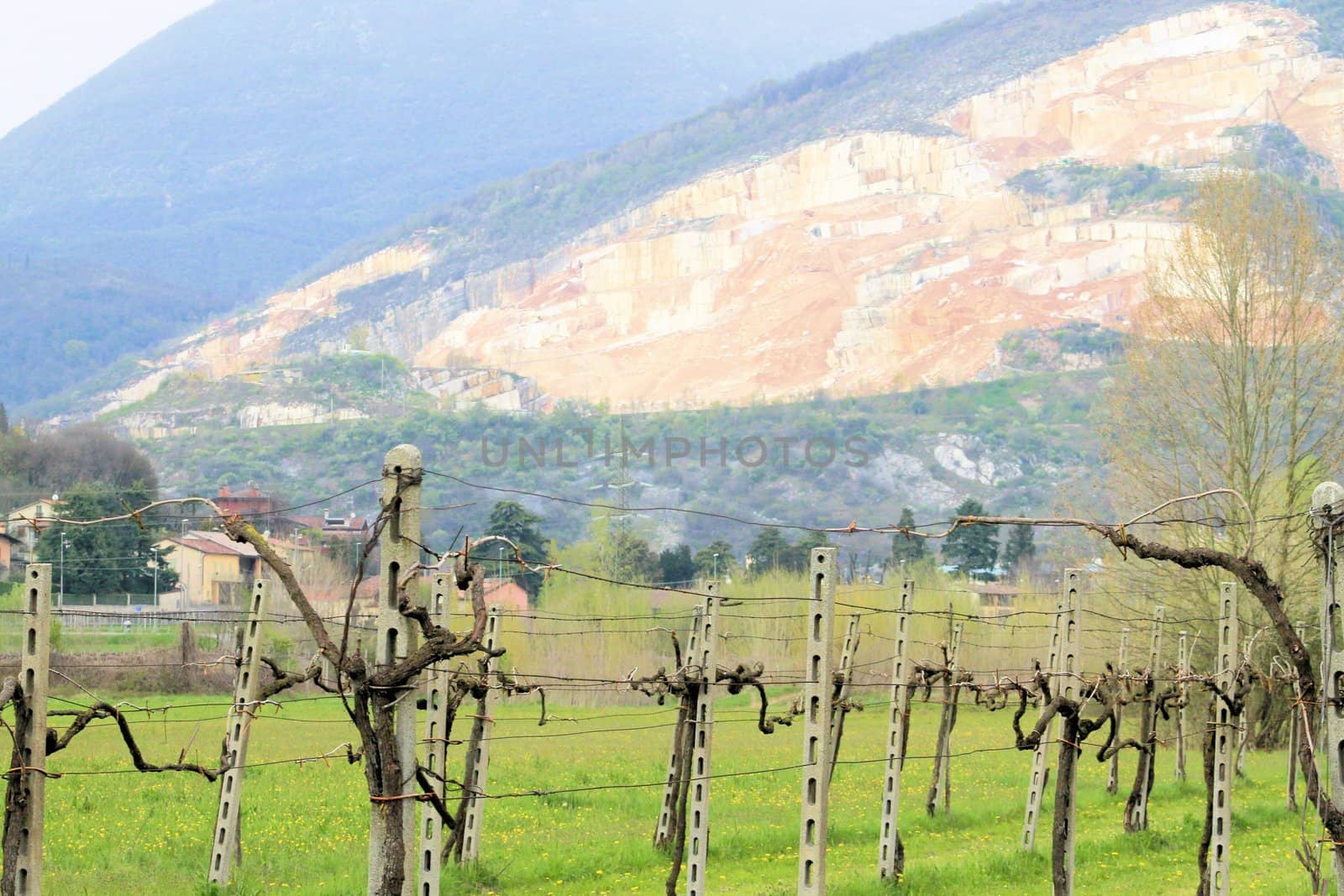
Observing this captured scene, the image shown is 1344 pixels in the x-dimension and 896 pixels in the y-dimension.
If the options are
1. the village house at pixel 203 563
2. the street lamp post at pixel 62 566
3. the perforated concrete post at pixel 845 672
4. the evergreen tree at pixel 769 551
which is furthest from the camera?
the evergreen tree at pixel 769 551

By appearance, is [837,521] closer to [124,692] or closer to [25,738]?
[124,692]

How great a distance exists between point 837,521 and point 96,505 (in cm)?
11165

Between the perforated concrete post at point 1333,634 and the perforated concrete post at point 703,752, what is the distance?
5880mm

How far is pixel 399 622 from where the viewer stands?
36.0 feet

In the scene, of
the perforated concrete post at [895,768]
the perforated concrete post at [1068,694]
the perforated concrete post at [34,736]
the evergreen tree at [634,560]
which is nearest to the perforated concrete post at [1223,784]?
the perforated concrete post at [1068,694]

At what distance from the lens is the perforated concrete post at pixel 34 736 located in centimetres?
1178

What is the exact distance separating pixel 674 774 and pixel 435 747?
195 inches

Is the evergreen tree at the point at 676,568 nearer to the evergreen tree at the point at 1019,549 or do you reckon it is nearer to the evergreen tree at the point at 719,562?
the evergreen tree at the point at 719,562

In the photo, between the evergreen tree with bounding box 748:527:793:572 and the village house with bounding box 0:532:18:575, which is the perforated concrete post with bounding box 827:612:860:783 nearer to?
the village house with bounding box 0:532:18:575

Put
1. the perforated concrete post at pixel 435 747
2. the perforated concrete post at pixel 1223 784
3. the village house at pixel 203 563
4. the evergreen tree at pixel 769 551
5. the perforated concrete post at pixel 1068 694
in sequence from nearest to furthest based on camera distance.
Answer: the perforated concrete post at pixel 435 747, the perforated concrete post at pixel 1068 694, the perforated concrete post at pixel 1223 784, the village house at pixel 203 563, the evergreen tree at pixel 769 551

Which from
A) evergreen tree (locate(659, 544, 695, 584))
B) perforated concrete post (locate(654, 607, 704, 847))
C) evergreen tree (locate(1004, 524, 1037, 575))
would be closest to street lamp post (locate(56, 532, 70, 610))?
evergreen tree (locate(659, 544, 695, 584))

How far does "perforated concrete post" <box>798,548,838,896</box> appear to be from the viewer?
14.8m

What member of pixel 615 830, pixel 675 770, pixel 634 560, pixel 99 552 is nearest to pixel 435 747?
pixel 675 770

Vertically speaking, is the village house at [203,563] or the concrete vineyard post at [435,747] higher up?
the concrete vineyard post at [435,747]
